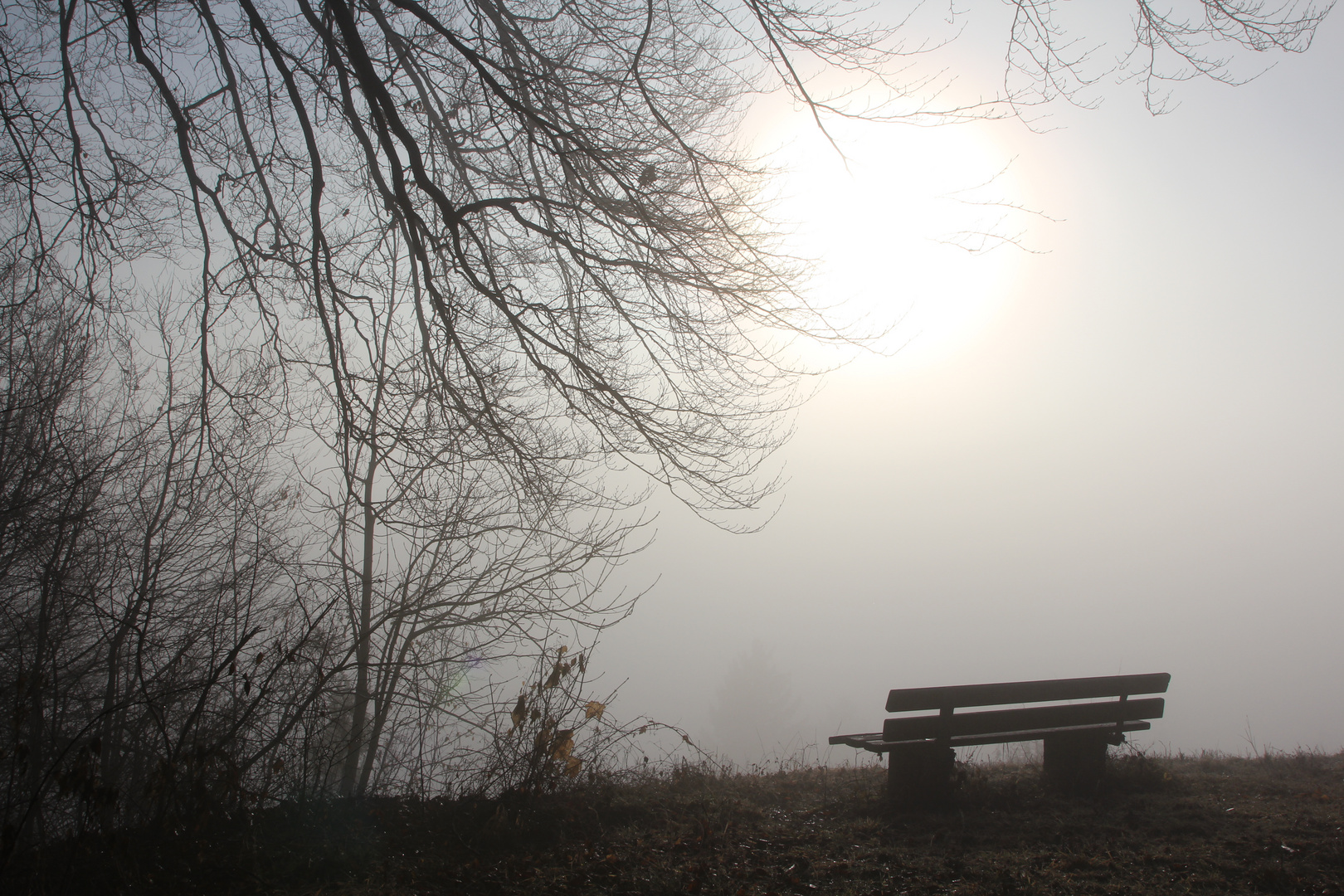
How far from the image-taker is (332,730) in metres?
4.28

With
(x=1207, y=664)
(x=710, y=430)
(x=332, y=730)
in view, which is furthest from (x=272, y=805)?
(x=1207, y=664)

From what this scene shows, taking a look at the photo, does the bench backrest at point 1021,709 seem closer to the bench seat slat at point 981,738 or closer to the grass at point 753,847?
the bench seat slat at point 981,738

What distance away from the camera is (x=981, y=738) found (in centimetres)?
488

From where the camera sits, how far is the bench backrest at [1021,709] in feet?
15.6

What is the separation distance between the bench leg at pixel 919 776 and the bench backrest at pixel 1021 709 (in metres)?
0.11

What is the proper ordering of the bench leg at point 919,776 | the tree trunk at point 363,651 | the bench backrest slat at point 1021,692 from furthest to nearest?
the bench backrest slat at point 1021,692 < the bench leg at point 919,776 < the tree trunk at point 363,651

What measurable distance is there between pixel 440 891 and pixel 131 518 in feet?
22.7

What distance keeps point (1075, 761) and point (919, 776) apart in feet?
3.96

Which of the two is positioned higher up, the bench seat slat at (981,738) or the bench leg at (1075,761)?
the bench seat slat at (981,738)

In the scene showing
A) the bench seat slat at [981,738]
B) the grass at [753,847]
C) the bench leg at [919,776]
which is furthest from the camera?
the bench seat slat at [981,738]

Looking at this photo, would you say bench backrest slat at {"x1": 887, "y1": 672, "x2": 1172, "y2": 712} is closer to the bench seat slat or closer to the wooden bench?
the wooden bench

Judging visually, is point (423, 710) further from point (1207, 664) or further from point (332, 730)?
point (1207, 664)

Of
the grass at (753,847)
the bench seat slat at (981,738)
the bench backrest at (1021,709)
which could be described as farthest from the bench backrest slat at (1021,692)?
the grass at (753,847)

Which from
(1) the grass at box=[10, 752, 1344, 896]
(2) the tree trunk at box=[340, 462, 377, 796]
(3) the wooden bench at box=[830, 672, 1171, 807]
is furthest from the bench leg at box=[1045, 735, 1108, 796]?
(2) the tree trunk at box=[340, 462, 377, 796]
